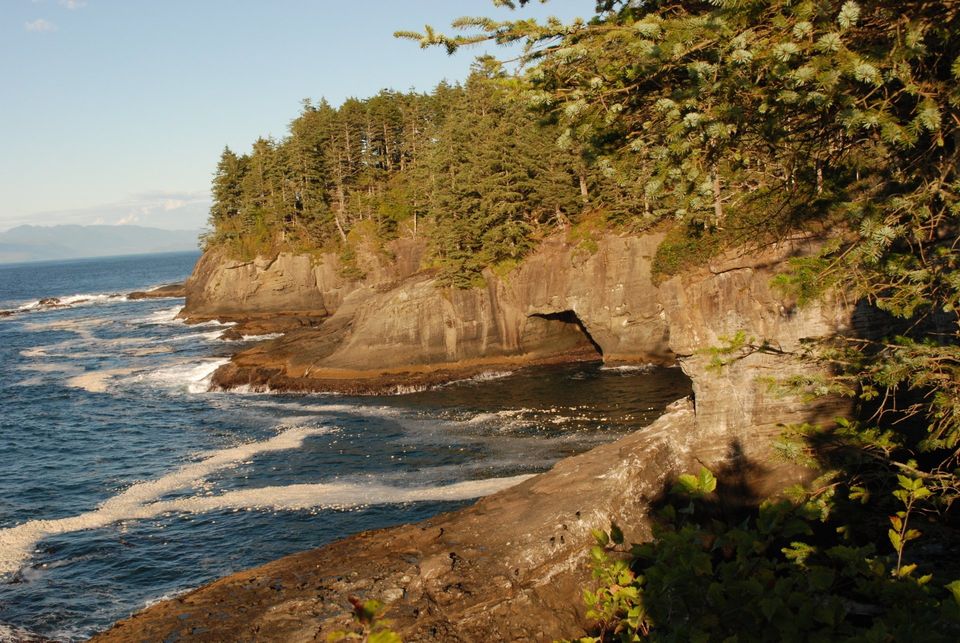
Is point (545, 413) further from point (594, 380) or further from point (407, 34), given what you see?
point (407, 34)

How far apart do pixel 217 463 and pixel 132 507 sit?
191 inches

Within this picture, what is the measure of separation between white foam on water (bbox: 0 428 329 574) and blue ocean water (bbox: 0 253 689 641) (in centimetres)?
8

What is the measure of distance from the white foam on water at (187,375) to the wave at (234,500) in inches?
739

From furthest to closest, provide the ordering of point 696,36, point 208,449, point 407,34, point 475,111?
point 475,111
point 208,449
point 407,34
point 696,36

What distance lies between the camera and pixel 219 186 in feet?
274

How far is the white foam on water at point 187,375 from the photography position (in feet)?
150

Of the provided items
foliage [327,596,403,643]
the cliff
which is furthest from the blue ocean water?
foliage [327,596,403,643]

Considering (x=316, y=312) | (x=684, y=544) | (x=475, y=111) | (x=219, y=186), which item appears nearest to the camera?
(x=684, y=544)

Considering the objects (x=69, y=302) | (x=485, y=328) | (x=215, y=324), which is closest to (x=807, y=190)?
(x=485, y=328)

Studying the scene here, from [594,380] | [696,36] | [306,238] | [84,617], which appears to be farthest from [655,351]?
[306,238]

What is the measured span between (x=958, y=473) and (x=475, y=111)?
5133cm

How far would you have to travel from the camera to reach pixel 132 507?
83.6 feet

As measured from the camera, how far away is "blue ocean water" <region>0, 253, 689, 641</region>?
20297 millimetres

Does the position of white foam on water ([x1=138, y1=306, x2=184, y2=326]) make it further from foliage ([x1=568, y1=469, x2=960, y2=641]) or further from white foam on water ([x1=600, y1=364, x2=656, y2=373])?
foliage ([x1=568, y1=469, x2=960, y2=641])
